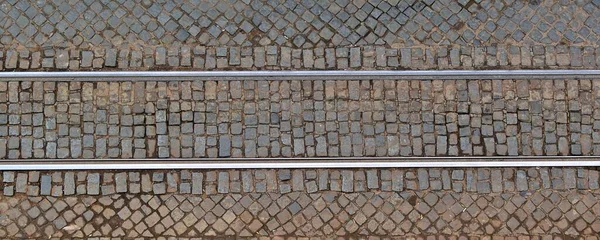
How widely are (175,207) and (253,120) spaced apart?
1.23 meters

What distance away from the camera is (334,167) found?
6820 millimetres

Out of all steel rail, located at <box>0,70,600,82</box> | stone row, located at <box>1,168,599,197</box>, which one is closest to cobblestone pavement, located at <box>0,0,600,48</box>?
steel rail, located at <box>0,70,600,82</box>

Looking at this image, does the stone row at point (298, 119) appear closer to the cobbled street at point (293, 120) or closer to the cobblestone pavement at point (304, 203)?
the cobbled street at point (293, 120)

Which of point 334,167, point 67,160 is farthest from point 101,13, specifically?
point 334,167

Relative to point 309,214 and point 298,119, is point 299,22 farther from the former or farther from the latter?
point 309,214

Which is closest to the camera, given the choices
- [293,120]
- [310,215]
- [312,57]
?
[310,215]

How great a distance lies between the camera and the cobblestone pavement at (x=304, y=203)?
22.1ft

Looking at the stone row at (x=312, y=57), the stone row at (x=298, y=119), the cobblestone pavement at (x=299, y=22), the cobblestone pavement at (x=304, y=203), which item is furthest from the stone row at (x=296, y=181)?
the cobblestone pavement at (x=299, y=22)

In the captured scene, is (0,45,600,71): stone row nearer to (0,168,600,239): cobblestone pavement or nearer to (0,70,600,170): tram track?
(0,70,600,170): tram track

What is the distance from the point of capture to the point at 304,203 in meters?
6.80

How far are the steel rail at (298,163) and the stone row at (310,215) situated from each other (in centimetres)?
31

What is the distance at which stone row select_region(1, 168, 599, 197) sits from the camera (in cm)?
676

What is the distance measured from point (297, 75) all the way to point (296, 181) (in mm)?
1140

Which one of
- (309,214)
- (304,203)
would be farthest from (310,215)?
(304,203)
